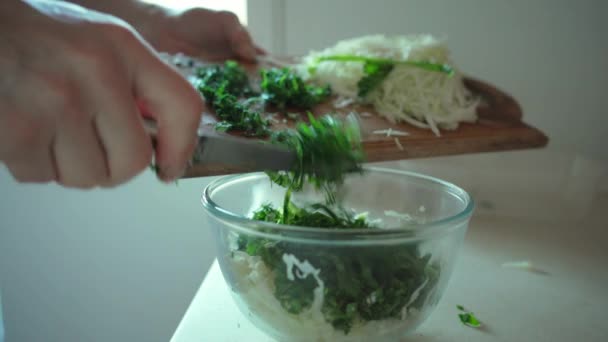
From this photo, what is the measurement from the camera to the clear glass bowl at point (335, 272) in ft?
1.81

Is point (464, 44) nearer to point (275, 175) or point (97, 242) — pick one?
point (275, 175)

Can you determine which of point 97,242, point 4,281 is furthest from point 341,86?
point 4,281

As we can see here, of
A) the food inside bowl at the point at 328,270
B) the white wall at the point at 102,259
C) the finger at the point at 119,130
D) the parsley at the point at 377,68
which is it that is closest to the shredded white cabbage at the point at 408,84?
the parsley at the point at 377,68

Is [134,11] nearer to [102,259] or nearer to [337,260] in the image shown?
[102,259]

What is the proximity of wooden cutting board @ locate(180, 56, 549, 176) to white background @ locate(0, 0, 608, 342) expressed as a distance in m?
0.39

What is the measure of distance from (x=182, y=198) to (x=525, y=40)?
1.24m

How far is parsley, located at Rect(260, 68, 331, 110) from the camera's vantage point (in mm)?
1146

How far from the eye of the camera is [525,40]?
1587mm

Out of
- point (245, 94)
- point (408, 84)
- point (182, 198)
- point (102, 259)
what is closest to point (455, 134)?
point (408, 84)

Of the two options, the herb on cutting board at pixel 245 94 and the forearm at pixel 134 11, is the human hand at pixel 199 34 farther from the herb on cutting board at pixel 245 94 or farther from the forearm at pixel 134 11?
the herb on cutting board at pixel 245 94

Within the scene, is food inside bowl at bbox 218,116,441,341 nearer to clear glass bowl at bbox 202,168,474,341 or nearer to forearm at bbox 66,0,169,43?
clear glass bowl at bbox 202,168,474,341

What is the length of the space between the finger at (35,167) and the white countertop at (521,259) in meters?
0.34

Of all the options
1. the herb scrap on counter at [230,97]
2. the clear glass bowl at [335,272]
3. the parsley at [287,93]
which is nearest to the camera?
the clear glass bowl at [335,272]

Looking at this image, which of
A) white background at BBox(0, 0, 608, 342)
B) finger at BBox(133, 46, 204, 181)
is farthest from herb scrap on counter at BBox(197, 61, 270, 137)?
white background at BBox(0, 0, 608, 342)
